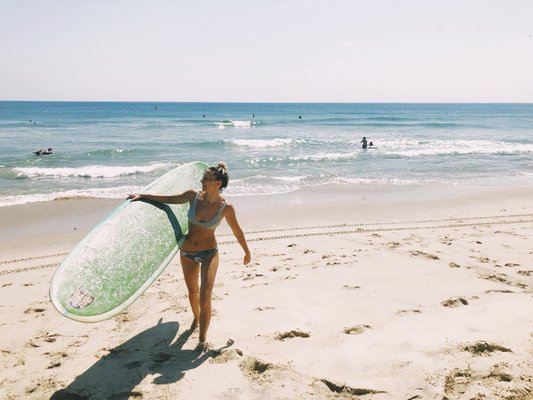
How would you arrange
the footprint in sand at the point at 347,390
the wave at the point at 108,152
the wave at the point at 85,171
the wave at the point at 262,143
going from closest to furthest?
the footprint in sand at the point at 347,390 → the wave at the point at 85,171 → the wave at the point at 108,152 → the wave at the point at 262,143

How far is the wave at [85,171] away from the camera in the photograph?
1577cm

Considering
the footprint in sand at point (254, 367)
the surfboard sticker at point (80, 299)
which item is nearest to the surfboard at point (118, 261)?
the surfboard sticker at point (80, 299)

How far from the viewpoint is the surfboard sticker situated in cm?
331

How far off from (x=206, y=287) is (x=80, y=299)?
101 cm

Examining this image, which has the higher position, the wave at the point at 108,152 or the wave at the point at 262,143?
the wave at the point at 262,143

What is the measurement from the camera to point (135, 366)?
137 inches

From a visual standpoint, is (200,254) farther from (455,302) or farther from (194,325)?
(455,302)

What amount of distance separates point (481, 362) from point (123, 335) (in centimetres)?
314

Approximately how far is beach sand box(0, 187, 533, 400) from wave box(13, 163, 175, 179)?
8.98 meters

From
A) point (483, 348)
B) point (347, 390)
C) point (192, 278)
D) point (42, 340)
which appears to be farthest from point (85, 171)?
point (483, 348)

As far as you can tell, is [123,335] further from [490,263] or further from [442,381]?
[490,263]

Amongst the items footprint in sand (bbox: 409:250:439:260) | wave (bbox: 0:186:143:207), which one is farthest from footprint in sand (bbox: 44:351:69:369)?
wave (bbox: 0:186:143:207)

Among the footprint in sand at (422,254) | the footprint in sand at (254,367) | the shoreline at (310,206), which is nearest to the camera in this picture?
the footprint in sand at (254,367)

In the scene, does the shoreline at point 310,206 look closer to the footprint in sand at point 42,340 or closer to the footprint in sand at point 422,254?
the footprint in sand at point 422,254
